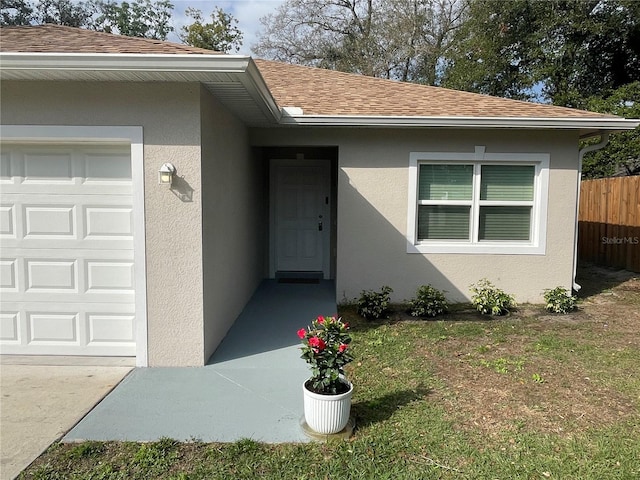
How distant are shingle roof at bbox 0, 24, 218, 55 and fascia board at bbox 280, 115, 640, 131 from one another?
244cm

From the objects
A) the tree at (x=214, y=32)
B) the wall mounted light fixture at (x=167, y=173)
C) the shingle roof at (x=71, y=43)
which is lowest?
the wall mounted light fixture at (x=167, y=173)

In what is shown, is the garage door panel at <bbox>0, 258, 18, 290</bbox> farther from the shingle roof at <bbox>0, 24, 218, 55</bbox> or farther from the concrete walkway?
the shingle roof at <bbox>0, 24, 218, 55</bbox>

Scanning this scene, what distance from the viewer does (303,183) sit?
8922mm

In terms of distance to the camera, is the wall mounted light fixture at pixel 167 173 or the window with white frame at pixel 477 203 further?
the window with white frame at pixel 477 203

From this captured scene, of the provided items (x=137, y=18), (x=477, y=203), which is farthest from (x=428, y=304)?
(x=137, y=18)

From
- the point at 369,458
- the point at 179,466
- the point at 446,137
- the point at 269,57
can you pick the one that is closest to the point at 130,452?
the point at 179,466

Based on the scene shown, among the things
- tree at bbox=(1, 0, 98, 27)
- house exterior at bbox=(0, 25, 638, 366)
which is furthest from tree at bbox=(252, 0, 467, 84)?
house exterior at bbox=(0, 25, 638, 366)

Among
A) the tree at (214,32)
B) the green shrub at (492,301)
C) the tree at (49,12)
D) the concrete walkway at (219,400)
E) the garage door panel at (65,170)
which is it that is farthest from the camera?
the tree at (214,32)

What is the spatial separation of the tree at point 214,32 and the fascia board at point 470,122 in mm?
17837

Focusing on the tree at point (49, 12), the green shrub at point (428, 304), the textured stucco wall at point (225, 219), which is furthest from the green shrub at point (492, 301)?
the tree at point (49, 12)

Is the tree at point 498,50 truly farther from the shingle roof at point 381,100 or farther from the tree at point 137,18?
the tree at point 137,18

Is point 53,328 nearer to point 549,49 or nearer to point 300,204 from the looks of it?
point 300,204

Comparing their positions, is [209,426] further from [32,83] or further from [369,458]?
[32,83]

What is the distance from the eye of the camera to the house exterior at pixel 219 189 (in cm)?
419
